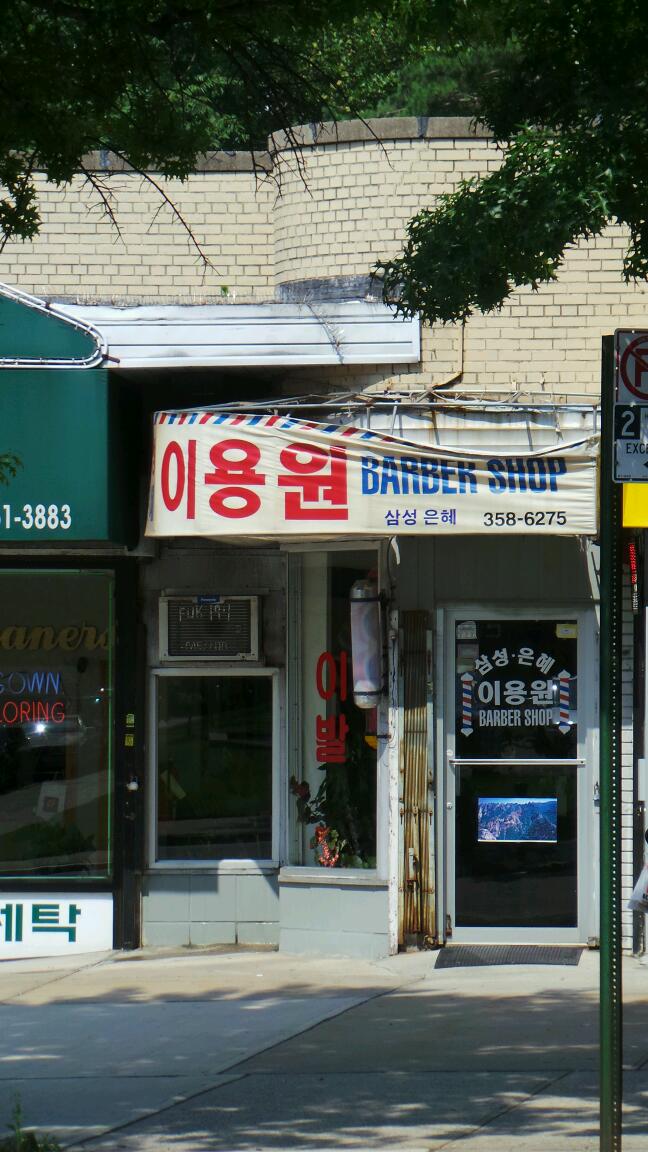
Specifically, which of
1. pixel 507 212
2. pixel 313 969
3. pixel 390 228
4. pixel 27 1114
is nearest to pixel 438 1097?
pixel 27 1114

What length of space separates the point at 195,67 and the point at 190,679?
15.8 feet

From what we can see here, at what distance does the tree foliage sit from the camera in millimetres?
7176

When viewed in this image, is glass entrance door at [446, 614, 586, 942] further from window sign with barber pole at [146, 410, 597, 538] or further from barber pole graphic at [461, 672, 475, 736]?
window sign with barber pole at [146, 410, 597, 538]

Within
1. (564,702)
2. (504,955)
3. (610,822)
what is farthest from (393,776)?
(610,822)

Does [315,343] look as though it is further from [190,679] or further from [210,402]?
[190,679]

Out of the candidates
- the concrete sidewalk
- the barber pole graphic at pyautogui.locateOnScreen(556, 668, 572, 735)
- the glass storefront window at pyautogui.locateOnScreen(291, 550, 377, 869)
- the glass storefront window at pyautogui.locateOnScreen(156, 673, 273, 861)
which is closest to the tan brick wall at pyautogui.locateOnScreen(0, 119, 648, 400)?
the glass storefront window at pyautogui.locateOnScreen(291, 550, 377, 869)

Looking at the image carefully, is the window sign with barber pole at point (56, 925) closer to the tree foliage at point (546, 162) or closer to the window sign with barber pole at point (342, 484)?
the window sign with barber pole at point (342, 484)

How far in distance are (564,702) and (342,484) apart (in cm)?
216

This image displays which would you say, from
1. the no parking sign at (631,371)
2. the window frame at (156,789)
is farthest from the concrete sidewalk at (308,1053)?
the no parking sign at (631,371)

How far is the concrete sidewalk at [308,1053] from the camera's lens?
639 cm

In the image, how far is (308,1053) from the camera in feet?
25.5

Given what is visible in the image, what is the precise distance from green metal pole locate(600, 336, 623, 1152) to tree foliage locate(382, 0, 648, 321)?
7.59ft

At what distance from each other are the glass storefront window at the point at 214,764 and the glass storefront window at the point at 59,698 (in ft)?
1.50

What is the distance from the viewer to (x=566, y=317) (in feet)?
33.2
